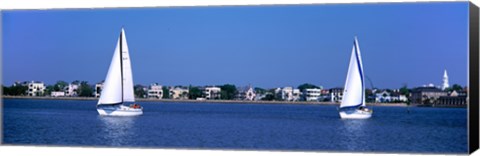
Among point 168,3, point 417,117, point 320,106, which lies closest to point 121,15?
point 168,3

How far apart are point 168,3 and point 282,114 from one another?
797 centimetres

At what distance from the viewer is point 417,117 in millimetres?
22344

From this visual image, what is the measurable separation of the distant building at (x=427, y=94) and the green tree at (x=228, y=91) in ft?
11.5

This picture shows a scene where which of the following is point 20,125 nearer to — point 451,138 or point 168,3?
point 168,3

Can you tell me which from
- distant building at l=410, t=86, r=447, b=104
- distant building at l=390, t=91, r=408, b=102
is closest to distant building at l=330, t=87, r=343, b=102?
distant building at l=390, t=91, r=408, b=102

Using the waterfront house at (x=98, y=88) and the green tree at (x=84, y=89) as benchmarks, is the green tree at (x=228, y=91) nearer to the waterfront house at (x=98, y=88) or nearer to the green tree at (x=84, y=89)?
the green tree at (x=84, y=89)

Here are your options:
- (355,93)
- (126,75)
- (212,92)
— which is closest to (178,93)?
(212,92)

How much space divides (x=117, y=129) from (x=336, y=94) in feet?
16.4

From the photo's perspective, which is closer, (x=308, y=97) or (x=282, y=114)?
(x=308, y=97)

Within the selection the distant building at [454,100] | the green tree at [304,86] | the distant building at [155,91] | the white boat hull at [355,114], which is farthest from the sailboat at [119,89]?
the distant building at [454,100]

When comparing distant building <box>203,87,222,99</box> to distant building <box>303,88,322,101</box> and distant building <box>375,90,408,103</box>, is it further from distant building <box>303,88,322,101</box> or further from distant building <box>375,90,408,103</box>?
distant building <box>375,90,408,103</box>

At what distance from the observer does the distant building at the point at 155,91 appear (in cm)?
2204

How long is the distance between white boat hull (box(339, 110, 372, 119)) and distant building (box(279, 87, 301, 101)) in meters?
5.39

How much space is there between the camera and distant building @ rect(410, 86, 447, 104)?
19.4 m
